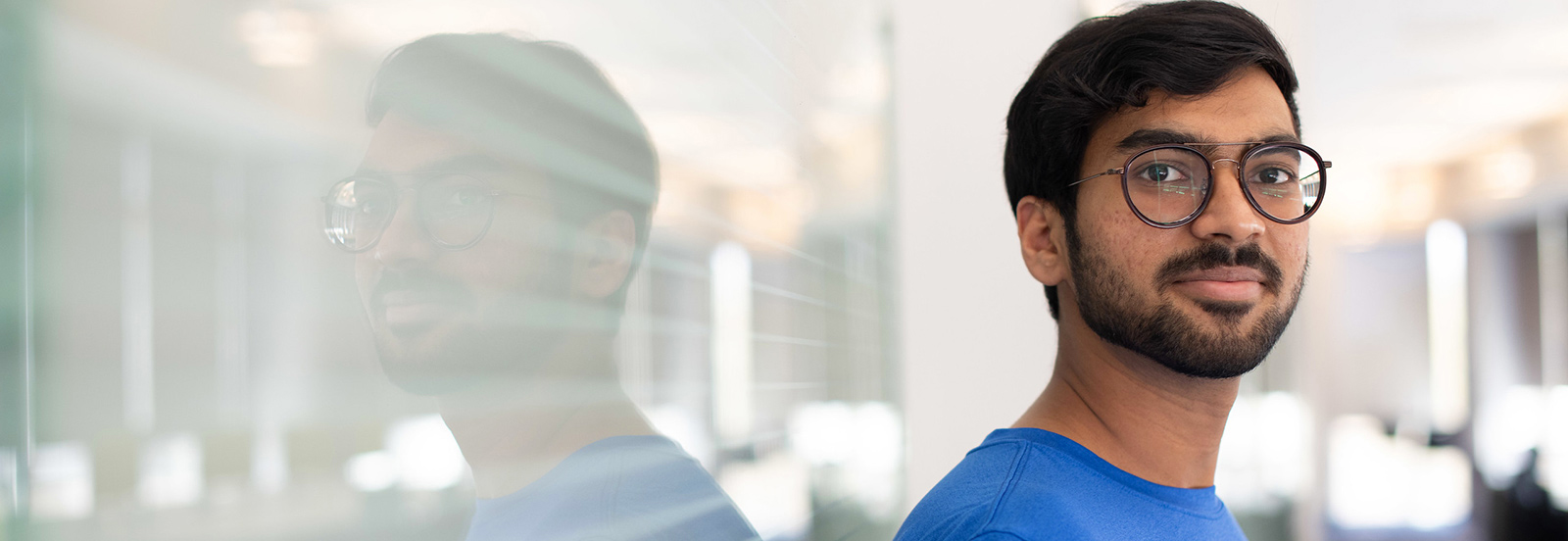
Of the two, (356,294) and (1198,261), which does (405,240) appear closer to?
(356,294)

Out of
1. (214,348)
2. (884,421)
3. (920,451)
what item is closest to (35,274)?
(214,348)

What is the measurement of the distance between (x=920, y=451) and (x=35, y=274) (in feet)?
5.46

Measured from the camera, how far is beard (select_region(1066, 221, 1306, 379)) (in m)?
0.91

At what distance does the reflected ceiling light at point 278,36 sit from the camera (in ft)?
1.25

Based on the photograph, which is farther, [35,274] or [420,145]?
[420,145]

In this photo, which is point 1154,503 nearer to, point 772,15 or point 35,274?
point 772,15

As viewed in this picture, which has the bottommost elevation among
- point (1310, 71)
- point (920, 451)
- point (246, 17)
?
point (920, 451)

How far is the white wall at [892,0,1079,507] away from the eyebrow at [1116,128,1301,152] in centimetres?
90

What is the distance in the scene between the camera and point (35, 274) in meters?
0.31

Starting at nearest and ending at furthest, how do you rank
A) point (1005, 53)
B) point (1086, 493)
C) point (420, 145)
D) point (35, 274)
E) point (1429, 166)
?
1. point (35, 274)
2. point (420, 145)
3. point (1086, 493)
4. point (1005, 53)
5. point (1429, 166)

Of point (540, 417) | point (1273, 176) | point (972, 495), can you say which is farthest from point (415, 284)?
point (1273, 176)

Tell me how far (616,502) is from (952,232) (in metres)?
1.28

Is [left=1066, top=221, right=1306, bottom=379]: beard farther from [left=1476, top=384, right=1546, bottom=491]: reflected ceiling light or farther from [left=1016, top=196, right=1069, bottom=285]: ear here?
[left=1476, top=384, right=1546, bottom=491]: reflected ceiling light

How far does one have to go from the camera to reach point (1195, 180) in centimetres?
92
